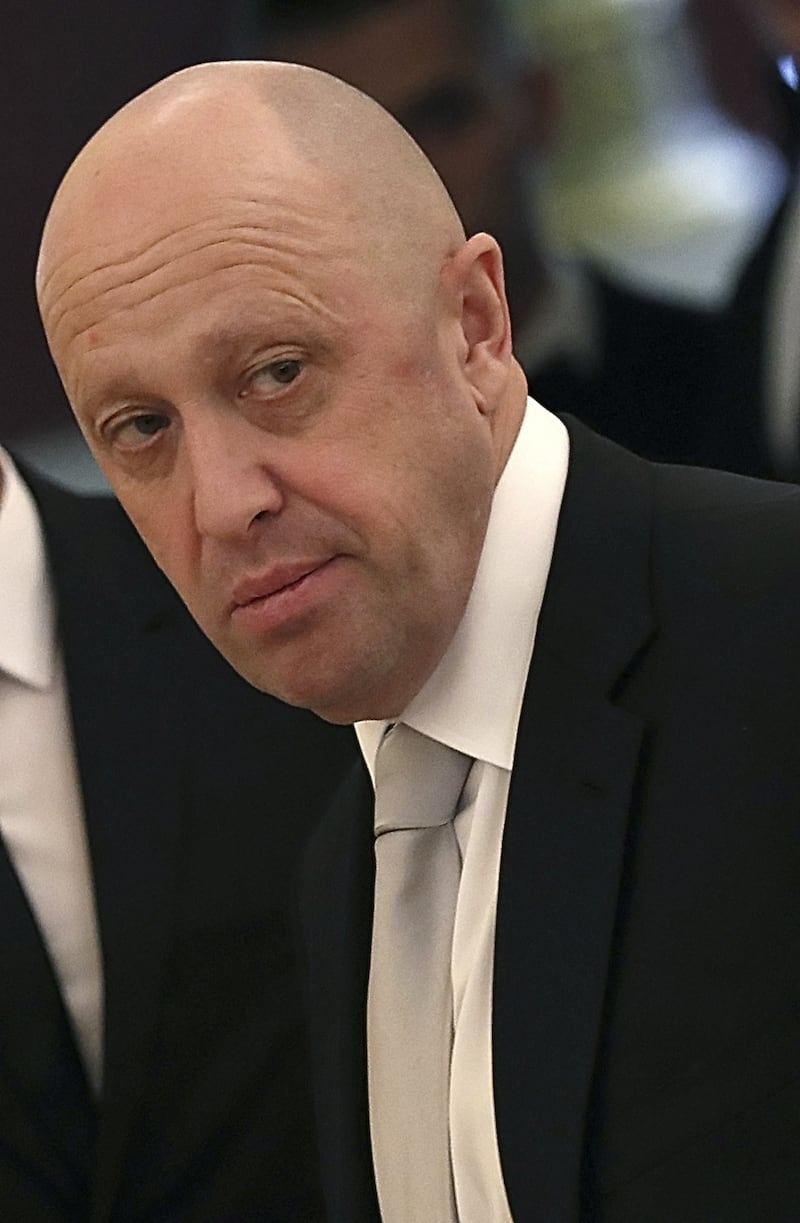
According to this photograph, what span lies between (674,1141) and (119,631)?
25.7 inches

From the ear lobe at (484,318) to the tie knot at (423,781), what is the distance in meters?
0.20

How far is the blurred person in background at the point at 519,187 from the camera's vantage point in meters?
1.24

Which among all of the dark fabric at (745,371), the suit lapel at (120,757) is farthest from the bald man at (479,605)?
the suit lapel at (120,757)

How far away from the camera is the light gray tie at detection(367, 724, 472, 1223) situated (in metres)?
1.00

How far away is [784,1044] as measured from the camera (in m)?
0.89

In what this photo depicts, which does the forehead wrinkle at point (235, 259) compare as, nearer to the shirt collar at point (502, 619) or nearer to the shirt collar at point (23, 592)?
the shirt collar at point (502, 619)

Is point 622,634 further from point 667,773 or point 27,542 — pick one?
point 27,542

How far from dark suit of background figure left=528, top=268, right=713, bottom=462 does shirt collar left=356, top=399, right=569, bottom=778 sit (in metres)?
0.26

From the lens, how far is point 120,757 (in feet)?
4.42

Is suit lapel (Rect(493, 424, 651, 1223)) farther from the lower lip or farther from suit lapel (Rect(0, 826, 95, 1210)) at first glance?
suit lapel (Rect(0, 826, 95, 1210))

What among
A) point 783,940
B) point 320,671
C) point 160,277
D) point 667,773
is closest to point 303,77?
point 160,277

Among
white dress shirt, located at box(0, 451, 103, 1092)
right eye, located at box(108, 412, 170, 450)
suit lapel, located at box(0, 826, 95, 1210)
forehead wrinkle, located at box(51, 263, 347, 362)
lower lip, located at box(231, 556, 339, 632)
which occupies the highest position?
forehead wrinkle, located at box(51, 263, 347, 362)

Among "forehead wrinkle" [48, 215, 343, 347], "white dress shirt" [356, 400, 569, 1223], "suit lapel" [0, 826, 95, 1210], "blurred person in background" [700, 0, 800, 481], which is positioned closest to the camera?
"forehead wrinkle" [48, 215, 343, 347]

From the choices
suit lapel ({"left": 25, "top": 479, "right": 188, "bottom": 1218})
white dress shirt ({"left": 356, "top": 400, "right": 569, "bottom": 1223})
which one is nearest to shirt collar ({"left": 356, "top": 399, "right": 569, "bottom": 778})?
white dress shirt ({"left": 356, "top": 400, "right": 569, "bottom": 1223})
